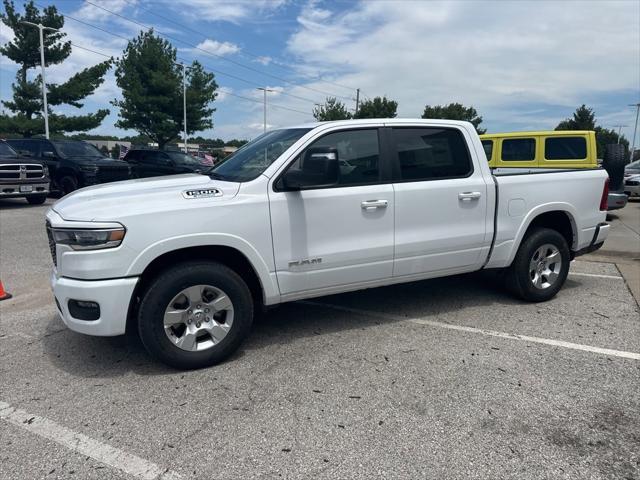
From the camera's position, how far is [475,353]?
12.8 ft

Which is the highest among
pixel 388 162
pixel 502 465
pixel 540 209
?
pixel 388 162

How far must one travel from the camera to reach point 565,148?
10.4 metres

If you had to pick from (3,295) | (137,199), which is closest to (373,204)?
(137,199)

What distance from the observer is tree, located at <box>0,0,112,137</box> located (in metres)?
30.0

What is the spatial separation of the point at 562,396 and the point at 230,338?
93.4 inches

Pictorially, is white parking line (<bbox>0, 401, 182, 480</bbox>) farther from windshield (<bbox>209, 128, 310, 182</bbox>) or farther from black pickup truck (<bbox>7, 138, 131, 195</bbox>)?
black pickup truck (<bbox>7, 138, 131, 195</bbox>)

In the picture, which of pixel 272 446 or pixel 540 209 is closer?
pixel 272 446

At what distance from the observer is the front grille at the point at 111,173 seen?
557 inches

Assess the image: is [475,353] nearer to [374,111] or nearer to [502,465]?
[502,465]

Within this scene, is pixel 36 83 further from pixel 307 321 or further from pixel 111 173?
pixel 307 321

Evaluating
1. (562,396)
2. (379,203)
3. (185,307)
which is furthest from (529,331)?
(185,307)

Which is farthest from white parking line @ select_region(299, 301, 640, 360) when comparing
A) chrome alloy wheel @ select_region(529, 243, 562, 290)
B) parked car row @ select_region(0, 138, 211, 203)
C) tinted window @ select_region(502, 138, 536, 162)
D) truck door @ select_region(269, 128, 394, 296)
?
parked car row @ select_region(0, 138, 211, 203)

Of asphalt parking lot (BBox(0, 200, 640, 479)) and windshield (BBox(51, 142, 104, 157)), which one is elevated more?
windshield (BBox(51, 142, 104, 157))

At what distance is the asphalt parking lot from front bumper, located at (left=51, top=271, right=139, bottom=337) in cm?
42
